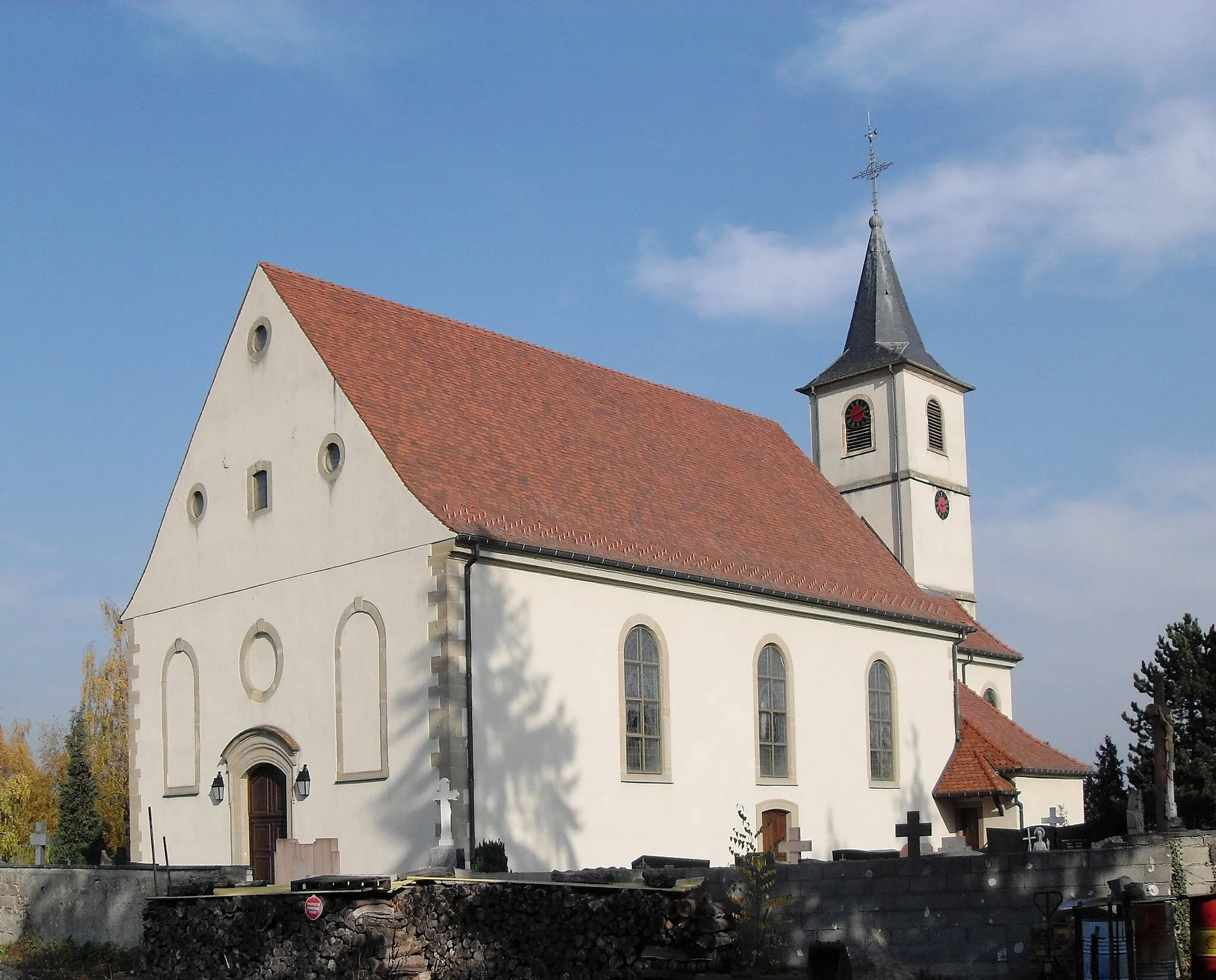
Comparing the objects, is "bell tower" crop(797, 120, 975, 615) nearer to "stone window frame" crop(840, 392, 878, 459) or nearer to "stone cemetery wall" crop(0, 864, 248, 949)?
"stone window frame" crop(840, 392, 878, 459)

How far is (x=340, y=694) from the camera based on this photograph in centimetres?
2211

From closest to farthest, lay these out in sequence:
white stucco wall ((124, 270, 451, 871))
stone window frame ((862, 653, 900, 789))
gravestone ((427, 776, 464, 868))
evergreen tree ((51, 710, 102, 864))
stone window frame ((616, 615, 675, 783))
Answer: gravestone ((427, 776, 464, 868)) < white stucco wall ((124, 270, 451, 871)) < stone window frame ((616, 615, 675, 783)) < stone window frame ((862, 653, 900, 789)) < evergreen tree ((51, 710, 102, 864))

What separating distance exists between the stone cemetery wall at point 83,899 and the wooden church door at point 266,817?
2172 mm

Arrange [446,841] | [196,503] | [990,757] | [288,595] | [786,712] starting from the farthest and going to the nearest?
[990,757], [786,712], [196,503], [288,595], [446,841]

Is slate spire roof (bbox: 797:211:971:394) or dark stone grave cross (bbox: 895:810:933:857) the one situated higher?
slate spire roof (bbox: 797:211:971:394)

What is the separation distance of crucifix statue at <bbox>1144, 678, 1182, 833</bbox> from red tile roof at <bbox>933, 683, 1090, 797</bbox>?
8370 mm

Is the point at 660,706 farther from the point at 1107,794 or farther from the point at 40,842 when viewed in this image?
the point at 1107,794

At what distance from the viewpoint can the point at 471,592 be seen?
2119 centimetres

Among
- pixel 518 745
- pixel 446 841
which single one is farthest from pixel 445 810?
pixel 518 745

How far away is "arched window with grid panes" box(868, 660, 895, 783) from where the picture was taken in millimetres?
28406

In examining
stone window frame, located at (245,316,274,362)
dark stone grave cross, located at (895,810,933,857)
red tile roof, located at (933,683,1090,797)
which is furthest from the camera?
red tile roof, located at (933,683,1090,797)

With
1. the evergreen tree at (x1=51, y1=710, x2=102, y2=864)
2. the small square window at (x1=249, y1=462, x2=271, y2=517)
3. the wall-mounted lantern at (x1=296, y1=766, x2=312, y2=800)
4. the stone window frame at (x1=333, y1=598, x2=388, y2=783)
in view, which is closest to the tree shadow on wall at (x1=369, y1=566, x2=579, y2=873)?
the stone window frame at (x1=333, y1=598, x2=388, y2=783)

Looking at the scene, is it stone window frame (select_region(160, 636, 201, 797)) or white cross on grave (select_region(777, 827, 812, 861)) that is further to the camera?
stone window frame (select_region(160, 636, 201, 797))

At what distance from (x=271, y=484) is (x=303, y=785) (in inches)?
197
